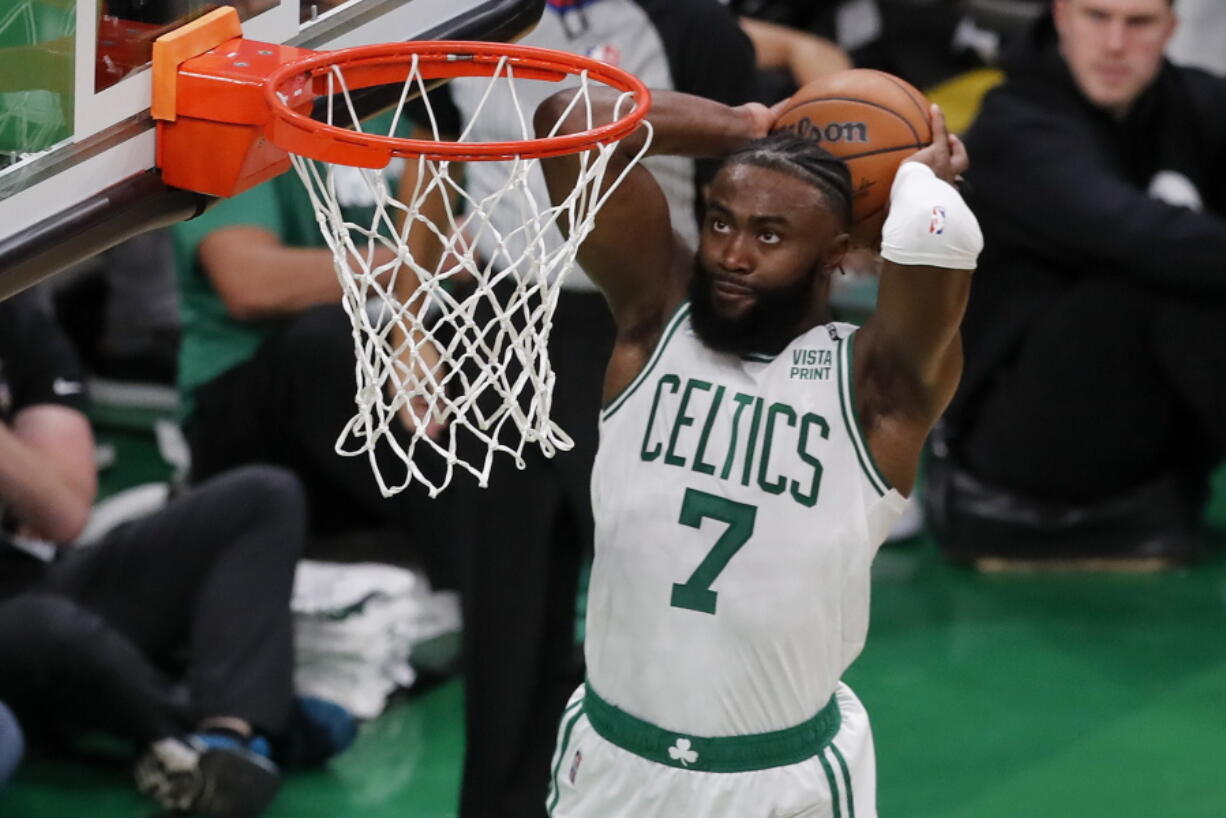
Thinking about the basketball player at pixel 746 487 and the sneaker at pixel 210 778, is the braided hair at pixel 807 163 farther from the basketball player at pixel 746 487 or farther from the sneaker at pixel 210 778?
the sneaker at pixel 210 778

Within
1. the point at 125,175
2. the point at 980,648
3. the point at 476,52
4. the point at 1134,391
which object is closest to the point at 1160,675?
the point at 980,648

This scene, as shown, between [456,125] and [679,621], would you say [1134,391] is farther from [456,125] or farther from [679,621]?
[679,621]

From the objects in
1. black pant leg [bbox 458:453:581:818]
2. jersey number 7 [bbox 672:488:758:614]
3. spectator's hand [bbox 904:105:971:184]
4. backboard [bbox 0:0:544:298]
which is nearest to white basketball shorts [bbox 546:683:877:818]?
jersey number 7 [bbox 672:488:758:614]

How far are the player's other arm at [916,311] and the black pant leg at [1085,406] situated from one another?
278cm

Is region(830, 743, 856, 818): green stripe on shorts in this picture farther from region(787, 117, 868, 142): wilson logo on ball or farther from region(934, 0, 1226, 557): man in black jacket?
region(934, 0, 1226, 557): man in black jacket

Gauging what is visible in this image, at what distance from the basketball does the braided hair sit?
0.12 ft

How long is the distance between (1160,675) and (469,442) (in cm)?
229

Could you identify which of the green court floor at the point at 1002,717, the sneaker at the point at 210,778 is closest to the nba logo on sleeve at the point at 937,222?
the green court floor at the point at 1002,717

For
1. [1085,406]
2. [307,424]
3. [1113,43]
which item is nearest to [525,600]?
[307,424]

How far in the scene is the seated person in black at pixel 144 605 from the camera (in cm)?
471

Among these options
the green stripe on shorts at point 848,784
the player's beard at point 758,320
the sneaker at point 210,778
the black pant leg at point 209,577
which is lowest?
the sneaker at point 210,778

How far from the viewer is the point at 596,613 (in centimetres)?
351

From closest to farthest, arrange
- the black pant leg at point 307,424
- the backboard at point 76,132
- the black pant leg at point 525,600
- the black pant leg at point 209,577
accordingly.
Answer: the backboard at point 76,132 → the black pant leg at point 525,600 → the black pant leg at point 209,577 → the black pant leg at point 307,424

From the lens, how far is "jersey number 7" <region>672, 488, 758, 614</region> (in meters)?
3.36
